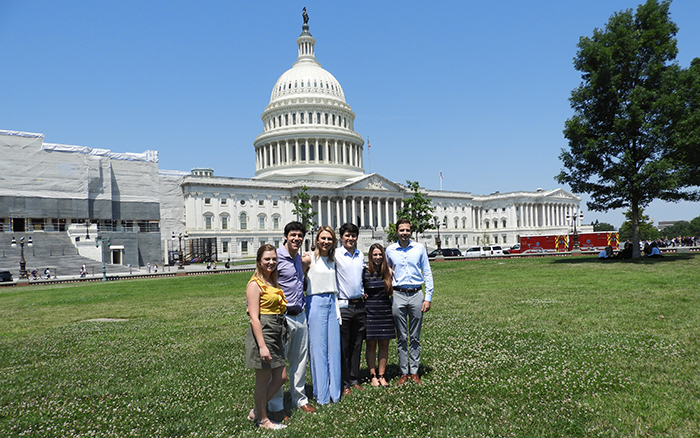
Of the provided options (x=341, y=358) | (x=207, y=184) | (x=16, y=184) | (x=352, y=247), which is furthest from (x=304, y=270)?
(x=207, y=184)

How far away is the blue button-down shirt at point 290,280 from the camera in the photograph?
6.68m

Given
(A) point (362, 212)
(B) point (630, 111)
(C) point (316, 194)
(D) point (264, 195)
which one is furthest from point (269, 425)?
(A) point (362, 212)

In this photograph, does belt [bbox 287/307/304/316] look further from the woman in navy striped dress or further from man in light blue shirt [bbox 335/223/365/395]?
the woman in navy striped dress

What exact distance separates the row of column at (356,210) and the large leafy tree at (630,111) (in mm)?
60118

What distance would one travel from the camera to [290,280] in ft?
22.0

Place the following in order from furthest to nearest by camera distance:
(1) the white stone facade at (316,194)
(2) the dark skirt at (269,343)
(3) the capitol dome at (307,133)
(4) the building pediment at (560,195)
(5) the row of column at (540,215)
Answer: (4) the building pediment at (560,195) < (5) the row of column at (540,215) < (3) the capitol dome at (307,133) < (1) the white stone facade at (316,194) < (2) the dark skirt at (269,343)

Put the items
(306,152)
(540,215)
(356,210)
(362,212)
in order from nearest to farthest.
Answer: (362,212) < (306,152) < (356,210) < (540,215)

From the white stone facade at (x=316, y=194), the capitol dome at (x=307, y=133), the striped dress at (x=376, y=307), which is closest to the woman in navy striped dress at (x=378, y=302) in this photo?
the striped dress at (x=376, y=307)

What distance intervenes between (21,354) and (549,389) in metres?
11.4

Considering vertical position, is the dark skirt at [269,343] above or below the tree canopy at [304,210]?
below

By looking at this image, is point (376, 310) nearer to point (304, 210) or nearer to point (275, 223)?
point (304, 210)

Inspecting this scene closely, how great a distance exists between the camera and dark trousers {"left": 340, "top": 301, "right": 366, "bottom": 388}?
301 inches

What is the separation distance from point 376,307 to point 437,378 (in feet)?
5.34

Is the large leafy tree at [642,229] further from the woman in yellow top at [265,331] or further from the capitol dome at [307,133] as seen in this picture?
the woman in yellow top at [265,331]
